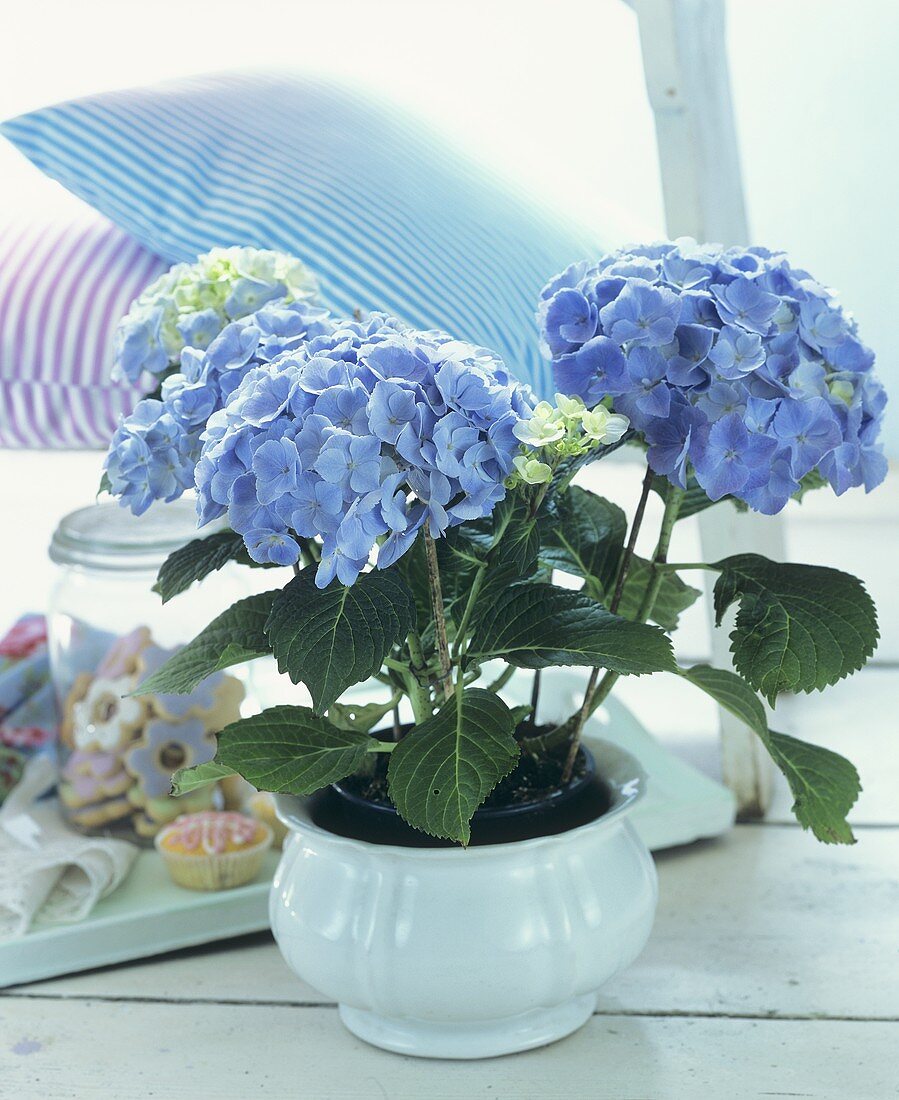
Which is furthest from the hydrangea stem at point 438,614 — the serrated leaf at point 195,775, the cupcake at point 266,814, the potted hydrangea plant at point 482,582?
the cupcake at point 266,814

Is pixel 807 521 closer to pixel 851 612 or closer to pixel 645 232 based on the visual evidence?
pixel 645 232

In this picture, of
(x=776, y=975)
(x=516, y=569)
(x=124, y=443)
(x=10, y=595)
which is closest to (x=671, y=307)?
(x=516, y=569)

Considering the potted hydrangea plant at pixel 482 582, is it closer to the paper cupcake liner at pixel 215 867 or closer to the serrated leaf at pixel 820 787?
the serrated leaf at pixel 820 787

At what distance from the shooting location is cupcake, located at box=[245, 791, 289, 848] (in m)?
0.96

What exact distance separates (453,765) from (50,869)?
419mm

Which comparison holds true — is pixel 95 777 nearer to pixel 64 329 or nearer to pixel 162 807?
pixel 162 807

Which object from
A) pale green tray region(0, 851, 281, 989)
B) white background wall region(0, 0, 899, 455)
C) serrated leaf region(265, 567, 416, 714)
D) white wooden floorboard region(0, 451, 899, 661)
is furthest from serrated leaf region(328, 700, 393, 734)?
white background wall region(0, 0, 899, 455)

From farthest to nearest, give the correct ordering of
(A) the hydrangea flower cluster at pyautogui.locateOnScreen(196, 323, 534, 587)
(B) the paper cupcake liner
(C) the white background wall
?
(C) the white background wall, (B) the paper cupcake liner, (A) the hydrangea flower cluster at pyautogui.locateOnScreen(196, 323, 534, 587)

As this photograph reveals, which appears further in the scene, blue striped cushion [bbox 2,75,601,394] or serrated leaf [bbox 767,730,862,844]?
blue striped cushion [bbox 2,75,601,394]

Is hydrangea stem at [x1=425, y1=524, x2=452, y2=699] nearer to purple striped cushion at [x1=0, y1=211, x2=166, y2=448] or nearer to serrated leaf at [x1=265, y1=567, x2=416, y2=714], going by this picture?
serrated leaf at [x1=265, y1=567, x2=416, y2=714]

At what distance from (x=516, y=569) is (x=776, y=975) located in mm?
359

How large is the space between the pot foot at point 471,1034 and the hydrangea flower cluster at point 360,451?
0.29m

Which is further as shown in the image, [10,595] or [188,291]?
[10,595]

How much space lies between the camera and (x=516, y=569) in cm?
61
